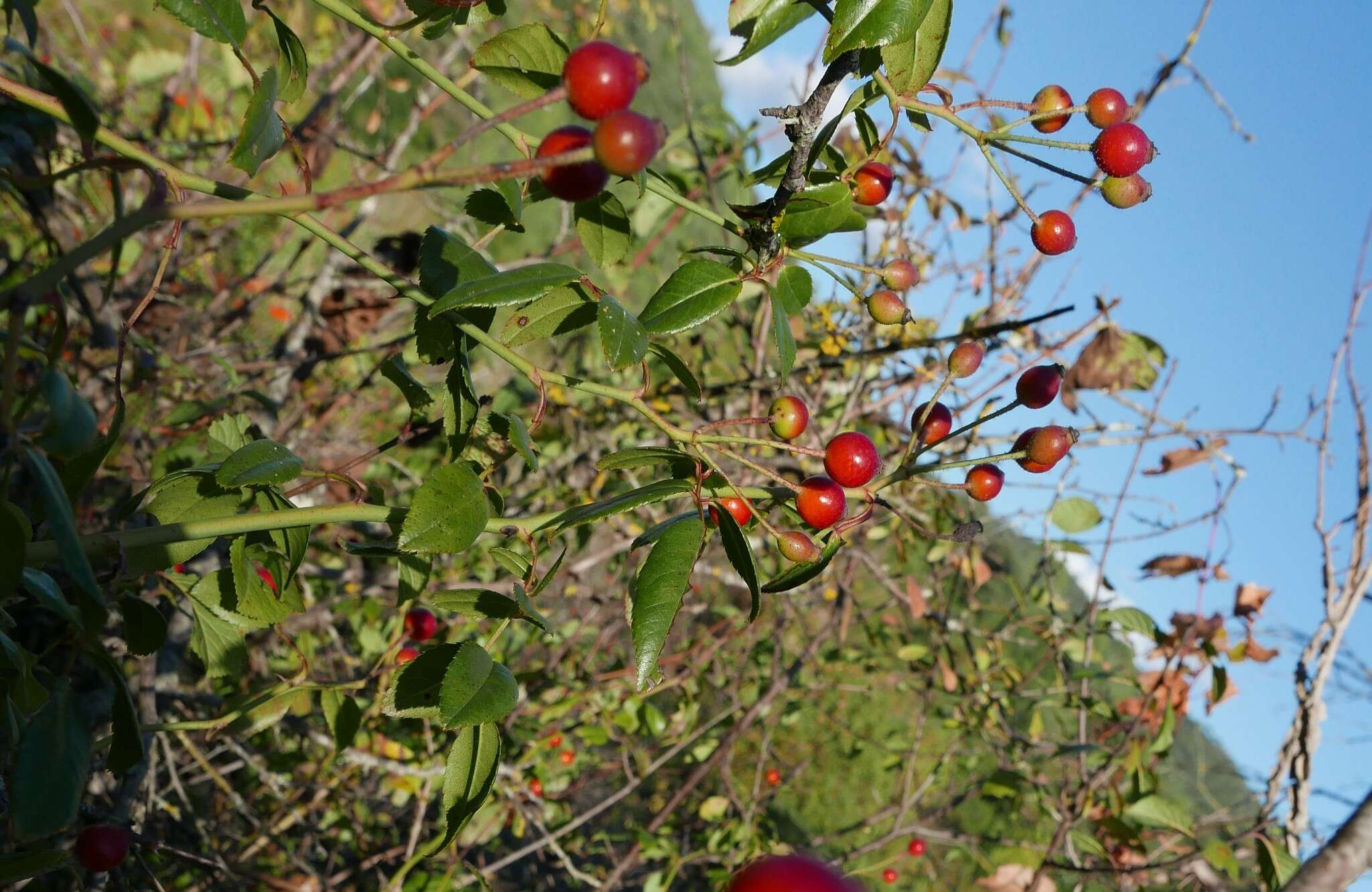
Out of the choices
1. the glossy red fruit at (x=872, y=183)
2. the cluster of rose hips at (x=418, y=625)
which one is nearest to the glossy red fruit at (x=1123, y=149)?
the glossy red fruit at (x=872, y=183)

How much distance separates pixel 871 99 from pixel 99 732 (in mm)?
1276

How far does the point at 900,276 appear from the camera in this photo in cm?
80

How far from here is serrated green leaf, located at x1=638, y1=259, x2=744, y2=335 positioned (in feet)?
2.32

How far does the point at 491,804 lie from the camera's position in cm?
196

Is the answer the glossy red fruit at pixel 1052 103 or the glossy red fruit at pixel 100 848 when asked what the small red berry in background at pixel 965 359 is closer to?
the glossy red fruit at pixel 1052 103

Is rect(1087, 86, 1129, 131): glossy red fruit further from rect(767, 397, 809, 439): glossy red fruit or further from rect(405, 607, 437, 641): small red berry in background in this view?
rect(405, 607, 437, 641): small red berry in background

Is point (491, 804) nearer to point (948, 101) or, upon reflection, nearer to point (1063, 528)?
point (1063, 528)

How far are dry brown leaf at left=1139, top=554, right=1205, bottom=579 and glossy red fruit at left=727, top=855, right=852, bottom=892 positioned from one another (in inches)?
76.3

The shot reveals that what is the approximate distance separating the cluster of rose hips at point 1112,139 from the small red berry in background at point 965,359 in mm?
107

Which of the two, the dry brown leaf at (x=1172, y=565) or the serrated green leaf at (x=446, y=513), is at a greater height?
the dry brown leaf at (x=1172, y=565)

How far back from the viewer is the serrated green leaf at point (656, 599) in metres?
0.63

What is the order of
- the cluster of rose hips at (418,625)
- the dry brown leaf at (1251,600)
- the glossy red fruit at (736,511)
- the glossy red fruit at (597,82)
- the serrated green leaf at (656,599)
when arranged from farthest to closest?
the dry brown leaf at (1251,600)
the cluster of rose hips at (418,625)
the glossy red fruit at (736,511)
the serrated green leaf at (656,599)
the glossy red fruit at (597,82)

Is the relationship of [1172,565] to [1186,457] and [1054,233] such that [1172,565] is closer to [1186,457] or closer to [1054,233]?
[1186,457]

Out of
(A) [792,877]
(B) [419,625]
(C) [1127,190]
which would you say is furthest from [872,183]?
(B) [419,625]
